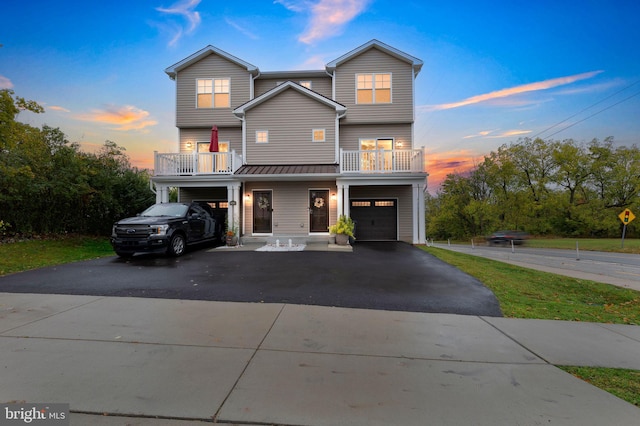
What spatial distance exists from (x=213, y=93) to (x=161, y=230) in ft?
33.1

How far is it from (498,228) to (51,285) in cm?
4545

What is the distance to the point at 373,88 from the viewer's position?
15.1 m

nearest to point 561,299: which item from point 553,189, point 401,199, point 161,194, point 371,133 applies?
point 401,199

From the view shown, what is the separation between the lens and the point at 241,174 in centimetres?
1278

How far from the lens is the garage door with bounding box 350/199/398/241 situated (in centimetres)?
1473

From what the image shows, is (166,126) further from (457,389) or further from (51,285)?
(457,389)

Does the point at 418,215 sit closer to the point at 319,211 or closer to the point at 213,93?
the point at 319,211

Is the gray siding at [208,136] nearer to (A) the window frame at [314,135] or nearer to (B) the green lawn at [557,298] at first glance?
(A) the window frame at [314,135]

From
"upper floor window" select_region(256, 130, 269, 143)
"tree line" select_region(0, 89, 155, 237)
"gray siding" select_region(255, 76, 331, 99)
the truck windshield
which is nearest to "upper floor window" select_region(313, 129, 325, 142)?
"upper floor window" select_region(256, 130, 269, 143)

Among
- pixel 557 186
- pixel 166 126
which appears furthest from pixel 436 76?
pixel 557 186

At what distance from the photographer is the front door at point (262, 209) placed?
552 inches

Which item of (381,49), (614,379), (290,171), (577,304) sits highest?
(381,49)

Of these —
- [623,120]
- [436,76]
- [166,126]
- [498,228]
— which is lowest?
[498,228]

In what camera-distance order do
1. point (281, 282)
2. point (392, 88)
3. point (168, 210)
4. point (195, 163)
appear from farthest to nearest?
point (392, 88), point (195, 163), point (168, 210), point (281, 282)
